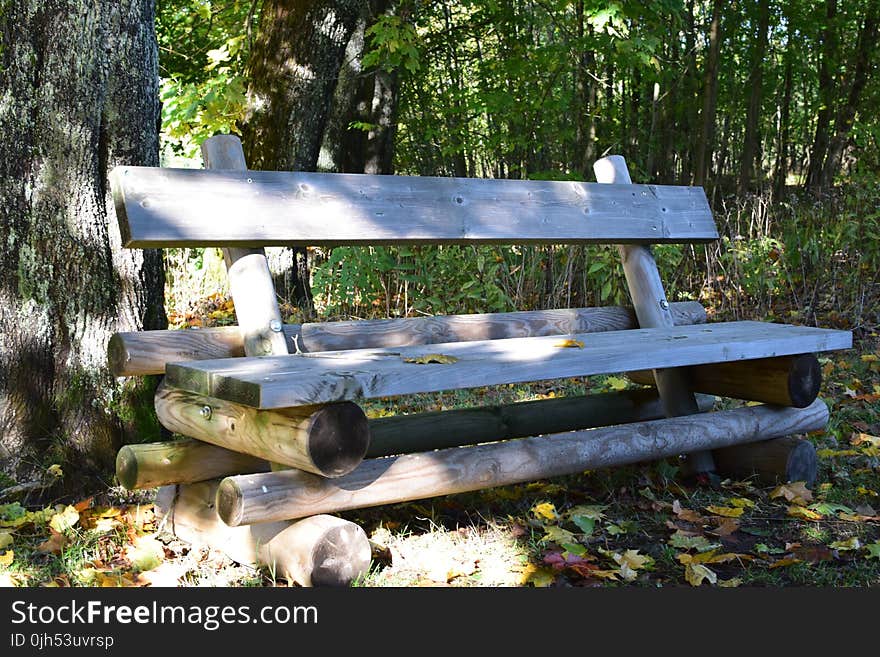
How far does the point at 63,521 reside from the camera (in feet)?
9.75

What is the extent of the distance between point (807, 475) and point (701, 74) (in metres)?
9.27

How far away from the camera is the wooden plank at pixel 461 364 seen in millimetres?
2297

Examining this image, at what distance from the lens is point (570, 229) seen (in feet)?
12.4

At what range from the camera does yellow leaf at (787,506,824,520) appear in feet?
10.7

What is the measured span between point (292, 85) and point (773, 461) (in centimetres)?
443

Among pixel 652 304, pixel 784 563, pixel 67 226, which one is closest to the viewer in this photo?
pixel 784 563

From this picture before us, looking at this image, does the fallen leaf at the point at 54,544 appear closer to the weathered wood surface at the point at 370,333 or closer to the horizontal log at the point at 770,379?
the weathered wood surface at the point at 370,333

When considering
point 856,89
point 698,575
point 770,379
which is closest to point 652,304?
point 770,379

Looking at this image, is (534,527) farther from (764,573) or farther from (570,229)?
(570,229)

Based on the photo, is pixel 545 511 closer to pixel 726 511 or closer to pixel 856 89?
pixel 726 511

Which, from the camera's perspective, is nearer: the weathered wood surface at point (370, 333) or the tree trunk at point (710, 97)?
the weathered wood surface at point (370, 333)

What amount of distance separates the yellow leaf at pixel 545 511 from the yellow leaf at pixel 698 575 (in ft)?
1.95

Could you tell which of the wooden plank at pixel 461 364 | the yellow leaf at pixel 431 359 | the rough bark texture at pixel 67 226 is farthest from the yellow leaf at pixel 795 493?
the rough bark texture at pixel 67 226

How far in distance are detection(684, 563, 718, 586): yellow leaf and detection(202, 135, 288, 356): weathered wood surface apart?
139 cm
